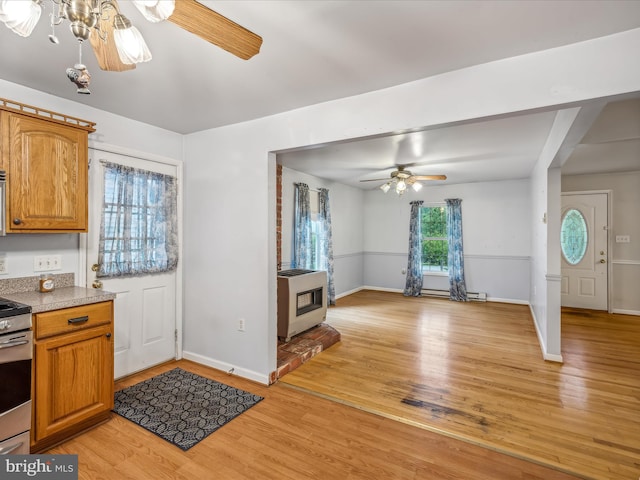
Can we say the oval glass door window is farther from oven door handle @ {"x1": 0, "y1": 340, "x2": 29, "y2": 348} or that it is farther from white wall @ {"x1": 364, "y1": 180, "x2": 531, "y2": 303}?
oven door handle @ {"x1": 0, "y1": 340, "x2": 29, "y2": 348}

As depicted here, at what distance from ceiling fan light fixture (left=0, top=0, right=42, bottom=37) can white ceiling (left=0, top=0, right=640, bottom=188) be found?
0.66 meters

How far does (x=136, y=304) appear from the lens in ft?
10.2

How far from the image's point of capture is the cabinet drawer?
6.40 ft

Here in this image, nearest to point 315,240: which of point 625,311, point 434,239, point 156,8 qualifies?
point 434,239

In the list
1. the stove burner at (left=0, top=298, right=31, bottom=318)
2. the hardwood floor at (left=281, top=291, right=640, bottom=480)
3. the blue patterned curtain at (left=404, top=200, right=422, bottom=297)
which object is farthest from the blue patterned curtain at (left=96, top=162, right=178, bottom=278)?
the blue patterned curtain at (left=404, top=200, right=422, bottom=297)

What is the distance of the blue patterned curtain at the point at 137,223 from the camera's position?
288 cm

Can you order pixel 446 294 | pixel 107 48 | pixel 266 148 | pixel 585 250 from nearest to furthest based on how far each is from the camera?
pixel 107 48 → pixel 266 148 → pixel 585 250 → pixel 446 294

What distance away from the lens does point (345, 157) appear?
436 centimetres

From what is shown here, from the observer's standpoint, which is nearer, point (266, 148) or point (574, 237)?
point (266, 148)

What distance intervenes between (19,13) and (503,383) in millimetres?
3831

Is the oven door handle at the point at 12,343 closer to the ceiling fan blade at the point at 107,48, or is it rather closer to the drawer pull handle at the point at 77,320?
the drawer pull handle at the point at 77,320

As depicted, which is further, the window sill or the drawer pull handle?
the window sill

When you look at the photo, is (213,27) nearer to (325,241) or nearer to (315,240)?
(315,240)

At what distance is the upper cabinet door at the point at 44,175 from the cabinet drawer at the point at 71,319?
0.62 m
